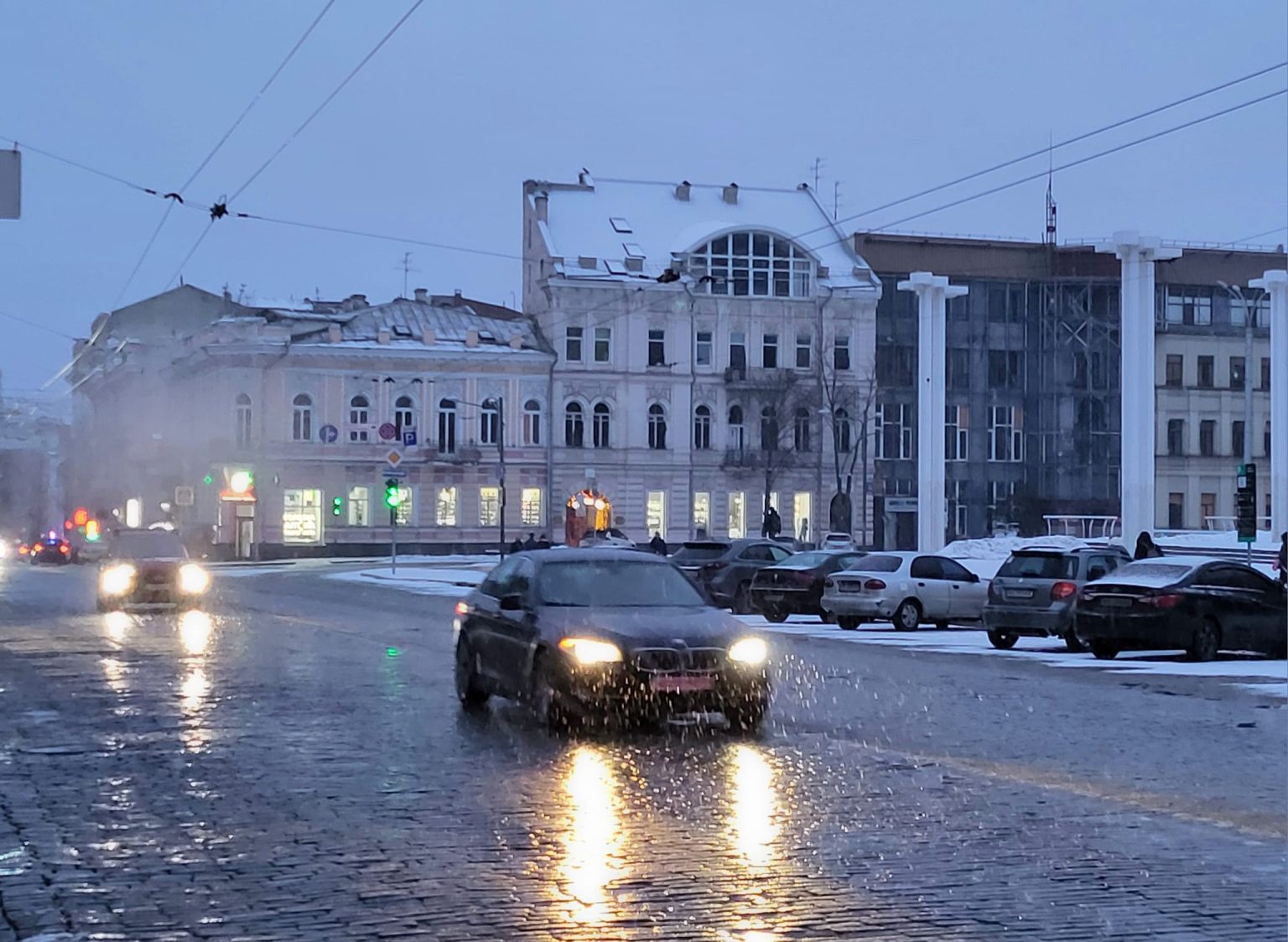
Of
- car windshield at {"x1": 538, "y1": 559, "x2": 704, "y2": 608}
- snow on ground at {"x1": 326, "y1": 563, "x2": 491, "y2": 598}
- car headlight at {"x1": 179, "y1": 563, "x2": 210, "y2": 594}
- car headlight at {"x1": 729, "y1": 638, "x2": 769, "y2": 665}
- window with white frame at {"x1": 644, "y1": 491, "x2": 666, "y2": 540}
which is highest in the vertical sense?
window with white frame at {"x1": 644, "y1": 491, "x2": 666, "y2": 540}

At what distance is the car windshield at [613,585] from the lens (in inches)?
586

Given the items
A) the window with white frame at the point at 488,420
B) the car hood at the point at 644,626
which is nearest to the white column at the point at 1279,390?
the window with white frame at the point at 488,420

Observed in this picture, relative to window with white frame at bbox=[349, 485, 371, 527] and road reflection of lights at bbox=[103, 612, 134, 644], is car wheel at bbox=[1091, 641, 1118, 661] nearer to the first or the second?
road reflection of lights at bbox=[103, 612, 134, 644]

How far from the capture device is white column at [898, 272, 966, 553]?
50875 millimetres

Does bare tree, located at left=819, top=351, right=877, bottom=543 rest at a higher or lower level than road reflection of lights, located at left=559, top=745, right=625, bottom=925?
higher

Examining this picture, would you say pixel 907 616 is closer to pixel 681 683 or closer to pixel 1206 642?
pixel 1206 642

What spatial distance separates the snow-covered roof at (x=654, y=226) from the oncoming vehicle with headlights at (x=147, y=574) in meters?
43.7

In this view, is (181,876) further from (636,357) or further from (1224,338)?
(1224,338)

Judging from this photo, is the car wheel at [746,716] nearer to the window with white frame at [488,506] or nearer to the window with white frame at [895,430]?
the window with white frame at [488,506]

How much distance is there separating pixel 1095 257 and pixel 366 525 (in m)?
37.3

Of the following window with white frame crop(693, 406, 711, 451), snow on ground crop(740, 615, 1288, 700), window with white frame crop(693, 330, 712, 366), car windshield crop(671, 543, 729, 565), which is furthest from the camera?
window with white frame crop(693, 406, 711, 451)

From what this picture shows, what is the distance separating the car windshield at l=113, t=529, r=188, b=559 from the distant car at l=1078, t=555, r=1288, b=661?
63.5ft

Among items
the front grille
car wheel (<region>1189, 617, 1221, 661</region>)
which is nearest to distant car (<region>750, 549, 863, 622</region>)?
car wheel (<region>1189, 617, 1221, 661</region>)

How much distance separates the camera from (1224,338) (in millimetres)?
87625
